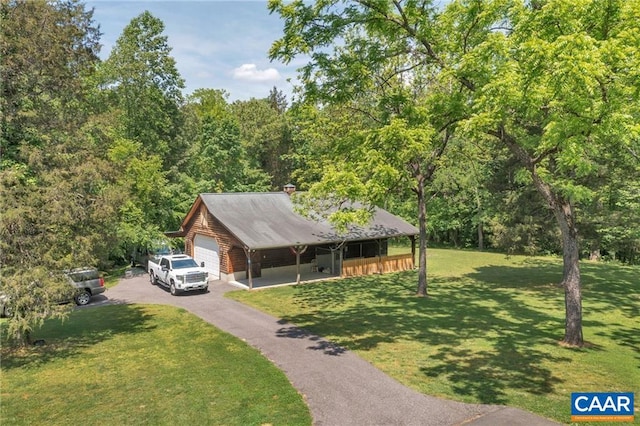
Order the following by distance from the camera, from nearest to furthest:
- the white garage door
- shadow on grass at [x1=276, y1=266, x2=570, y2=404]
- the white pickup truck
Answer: shadow on grass at [x1=276, y1=266, x2=570, y2=404] → the white pickup truck → the white garage door

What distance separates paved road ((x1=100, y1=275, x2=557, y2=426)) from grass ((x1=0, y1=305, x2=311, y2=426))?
1.77ft

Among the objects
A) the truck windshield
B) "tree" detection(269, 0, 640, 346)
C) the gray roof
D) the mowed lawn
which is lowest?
the mowed lawn

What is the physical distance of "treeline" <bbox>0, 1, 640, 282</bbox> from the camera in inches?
Answer: 513

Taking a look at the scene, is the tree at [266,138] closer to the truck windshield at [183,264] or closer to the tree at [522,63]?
the truck windshield at [183,264]

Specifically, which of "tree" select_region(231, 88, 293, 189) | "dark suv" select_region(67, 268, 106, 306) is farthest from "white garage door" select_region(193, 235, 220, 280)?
"tree" select_region(231, 88, 293, 189)

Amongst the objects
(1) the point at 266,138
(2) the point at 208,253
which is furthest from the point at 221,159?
(2) the point at 208,253

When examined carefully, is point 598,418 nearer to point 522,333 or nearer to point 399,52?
point 522,333

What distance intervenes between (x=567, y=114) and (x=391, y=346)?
28.1 feet

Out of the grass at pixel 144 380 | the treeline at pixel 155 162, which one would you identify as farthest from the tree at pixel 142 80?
the grass at pixel 144 380

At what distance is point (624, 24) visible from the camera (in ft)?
32.1

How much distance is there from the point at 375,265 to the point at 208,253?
1166cm

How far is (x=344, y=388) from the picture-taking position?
10398mm

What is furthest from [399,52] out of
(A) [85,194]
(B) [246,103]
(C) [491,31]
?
(B) [246,103]

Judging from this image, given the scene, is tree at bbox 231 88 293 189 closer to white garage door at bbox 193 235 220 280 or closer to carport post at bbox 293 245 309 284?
white garage door at bbox 193 235 220 280
